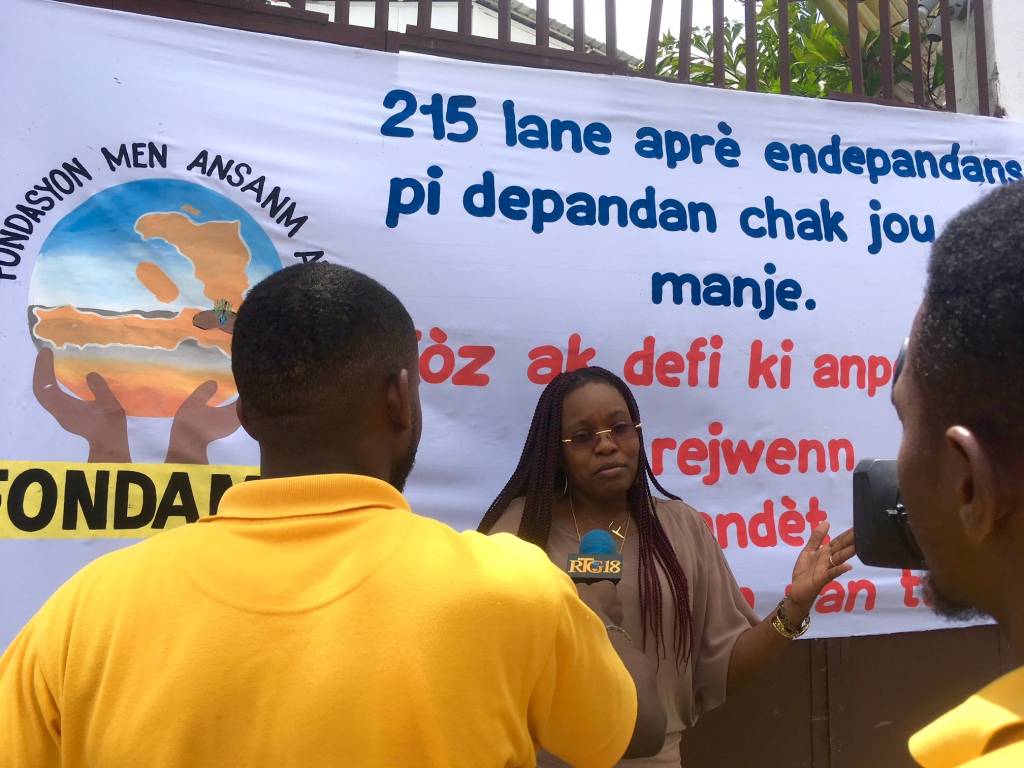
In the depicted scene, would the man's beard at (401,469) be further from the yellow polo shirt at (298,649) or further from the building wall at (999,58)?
the building wall at (999,58)

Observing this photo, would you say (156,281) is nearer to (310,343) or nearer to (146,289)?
(146,289)

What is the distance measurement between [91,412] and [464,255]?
3.17 ft

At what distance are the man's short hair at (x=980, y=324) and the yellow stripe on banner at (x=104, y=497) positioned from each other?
1721 millimetres

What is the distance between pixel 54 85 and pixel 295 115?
55 centimetres

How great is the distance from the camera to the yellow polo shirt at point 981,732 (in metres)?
0.62

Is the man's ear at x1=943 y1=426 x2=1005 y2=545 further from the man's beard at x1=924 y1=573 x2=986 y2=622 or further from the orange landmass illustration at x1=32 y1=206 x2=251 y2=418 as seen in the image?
the orange landmass illustration at x1=32 y1=206 x2=251 y2=418

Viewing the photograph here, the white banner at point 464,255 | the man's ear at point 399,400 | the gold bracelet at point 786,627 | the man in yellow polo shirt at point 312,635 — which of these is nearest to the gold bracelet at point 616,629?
the gold bracelet at point 786,627

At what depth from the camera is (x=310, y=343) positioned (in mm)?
1044

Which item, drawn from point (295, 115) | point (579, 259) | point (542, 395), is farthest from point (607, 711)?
point (295, 115)

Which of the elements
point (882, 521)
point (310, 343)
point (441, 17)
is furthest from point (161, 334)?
point (441, 17)

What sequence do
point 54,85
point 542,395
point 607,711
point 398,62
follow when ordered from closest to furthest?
1. point 607,711
2. point 54,85
3. point 542,395
4. point 398,62

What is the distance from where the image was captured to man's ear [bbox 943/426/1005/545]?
0.70 m

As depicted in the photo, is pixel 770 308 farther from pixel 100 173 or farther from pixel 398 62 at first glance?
pixel 100 173

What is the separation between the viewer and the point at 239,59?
7.54 feet
